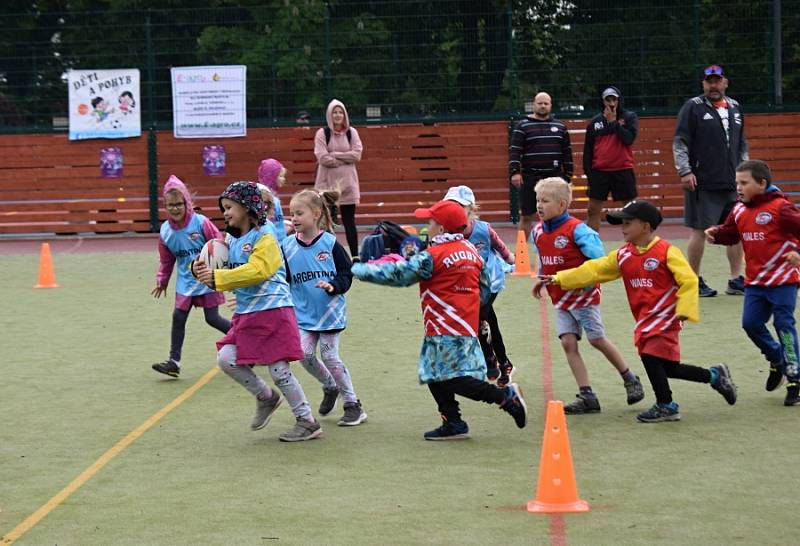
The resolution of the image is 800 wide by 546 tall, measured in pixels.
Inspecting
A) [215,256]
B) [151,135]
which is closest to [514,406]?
[215,256]

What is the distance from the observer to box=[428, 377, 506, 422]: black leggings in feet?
26.7

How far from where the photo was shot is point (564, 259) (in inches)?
353

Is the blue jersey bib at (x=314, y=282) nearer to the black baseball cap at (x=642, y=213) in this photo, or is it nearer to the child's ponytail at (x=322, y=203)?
the child's ponytail at (x=322, y=203)

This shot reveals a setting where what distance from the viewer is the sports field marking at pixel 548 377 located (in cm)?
612

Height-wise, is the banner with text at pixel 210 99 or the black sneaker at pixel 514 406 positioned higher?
the banner with text at pixel 210 99

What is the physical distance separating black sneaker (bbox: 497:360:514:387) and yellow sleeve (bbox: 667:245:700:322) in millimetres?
1955

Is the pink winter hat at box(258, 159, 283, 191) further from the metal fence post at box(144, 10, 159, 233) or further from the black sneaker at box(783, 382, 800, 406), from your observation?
the metal fence post at box(144, 10, 159, 233)

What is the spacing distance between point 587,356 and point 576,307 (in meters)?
2.12

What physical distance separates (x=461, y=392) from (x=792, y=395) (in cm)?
235

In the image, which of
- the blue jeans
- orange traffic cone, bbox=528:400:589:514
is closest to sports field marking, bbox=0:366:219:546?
orange traffic cone, bbox=528:400:589:514

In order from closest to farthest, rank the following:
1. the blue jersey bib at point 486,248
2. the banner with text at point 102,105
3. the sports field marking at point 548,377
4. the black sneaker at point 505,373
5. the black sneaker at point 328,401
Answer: the sports field marking at point 548,377, the black sneaker at point 328,401, the blue jersey bib at point 486,248, the black sneaker at point 505,373, the banner with text at point 102,105

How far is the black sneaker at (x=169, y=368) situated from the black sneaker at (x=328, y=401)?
1903 mm

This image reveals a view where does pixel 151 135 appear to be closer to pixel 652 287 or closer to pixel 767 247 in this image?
pixel 767 247

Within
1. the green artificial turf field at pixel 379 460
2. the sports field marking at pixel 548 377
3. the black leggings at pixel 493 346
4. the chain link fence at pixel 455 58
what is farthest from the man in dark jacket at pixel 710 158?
the chain link fence at pixel 455 58
